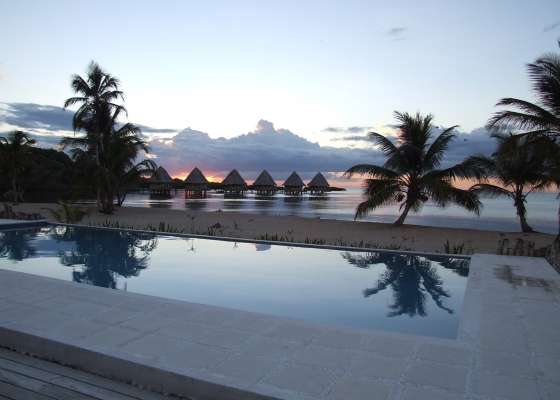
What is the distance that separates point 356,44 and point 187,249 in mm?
A: 8277

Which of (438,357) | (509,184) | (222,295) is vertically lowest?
(222,295)

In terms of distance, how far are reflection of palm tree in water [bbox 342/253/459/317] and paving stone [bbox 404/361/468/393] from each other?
261cm

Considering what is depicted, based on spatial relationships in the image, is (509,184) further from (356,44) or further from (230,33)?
(230,33)

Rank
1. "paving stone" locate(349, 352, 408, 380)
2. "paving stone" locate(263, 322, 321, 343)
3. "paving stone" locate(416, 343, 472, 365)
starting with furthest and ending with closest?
"paving stone" locate(263, 322, 321, 343) < "paving stone" locate(416, 343, 472, 365) < "paving stone" locate(349, 352, 408, 380)

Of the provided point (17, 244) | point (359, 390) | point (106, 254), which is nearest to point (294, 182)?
point (17, 244)

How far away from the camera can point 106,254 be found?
971 cm

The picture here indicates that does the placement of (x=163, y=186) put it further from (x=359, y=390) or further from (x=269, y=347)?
(x=359, y=390)

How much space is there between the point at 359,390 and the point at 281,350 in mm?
805

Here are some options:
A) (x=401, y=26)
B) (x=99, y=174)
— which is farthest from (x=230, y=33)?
(x=99, y=174)

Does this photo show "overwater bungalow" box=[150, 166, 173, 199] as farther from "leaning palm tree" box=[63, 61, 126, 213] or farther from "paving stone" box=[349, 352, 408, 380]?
"paving stone" box=[349, 352, 408, 380]

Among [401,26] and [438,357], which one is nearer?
[438,357]

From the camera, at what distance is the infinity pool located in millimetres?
5762

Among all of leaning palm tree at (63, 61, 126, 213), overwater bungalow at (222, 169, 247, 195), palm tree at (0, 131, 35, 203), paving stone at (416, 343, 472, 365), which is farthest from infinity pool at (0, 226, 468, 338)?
overwater bungalow at (222, 169, 247, 195)

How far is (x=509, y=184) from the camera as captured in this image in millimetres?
15586
